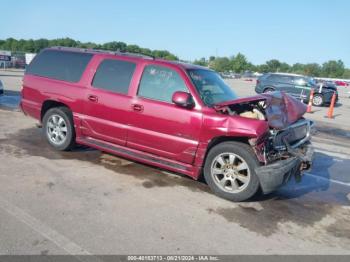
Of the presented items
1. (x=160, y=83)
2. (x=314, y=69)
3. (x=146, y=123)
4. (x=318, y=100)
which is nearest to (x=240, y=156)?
(x=146, y=123)

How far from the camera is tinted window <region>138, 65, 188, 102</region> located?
5113 millimetres

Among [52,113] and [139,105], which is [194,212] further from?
[52,113]

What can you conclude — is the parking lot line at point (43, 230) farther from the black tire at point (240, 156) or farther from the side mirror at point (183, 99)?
→ the side mirror at point (183, 99)

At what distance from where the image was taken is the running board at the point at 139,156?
5.01 meters

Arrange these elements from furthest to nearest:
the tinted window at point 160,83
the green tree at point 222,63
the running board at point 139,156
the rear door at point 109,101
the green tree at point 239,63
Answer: the green tree at point 239,63 < the green tree at point 222,63 < the rear door at point 109,101 < the tinted window at point 160,83 < the running board at point 139,156

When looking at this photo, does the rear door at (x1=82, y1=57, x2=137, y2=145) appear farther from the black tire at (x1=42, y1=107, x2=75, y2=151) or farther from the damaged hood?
the damaged hood

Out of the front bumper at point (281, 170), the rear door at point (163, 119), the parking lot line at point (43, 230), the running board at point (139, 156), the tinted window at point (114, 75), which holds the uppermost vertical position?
the tinted window at point (114, 75)

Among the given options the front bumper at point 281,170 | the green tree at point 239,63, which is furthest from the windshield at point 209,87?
the green tree at point 239,63

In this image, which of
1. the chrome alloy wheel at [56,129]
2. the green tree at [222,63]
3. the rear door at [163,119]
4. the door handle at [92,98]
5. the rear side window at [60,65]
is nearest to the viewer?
the rear door at [163,119]

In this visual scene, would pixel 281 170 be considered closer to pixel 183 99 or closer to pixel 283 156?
pixel 283 156

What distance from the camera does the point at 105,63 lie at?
→ 5875 millimetres

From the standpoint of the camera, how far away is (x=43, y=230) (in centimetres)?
355

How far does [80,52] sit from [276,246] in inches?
183

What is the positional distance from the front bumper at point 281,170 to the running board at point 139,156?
106 cm
